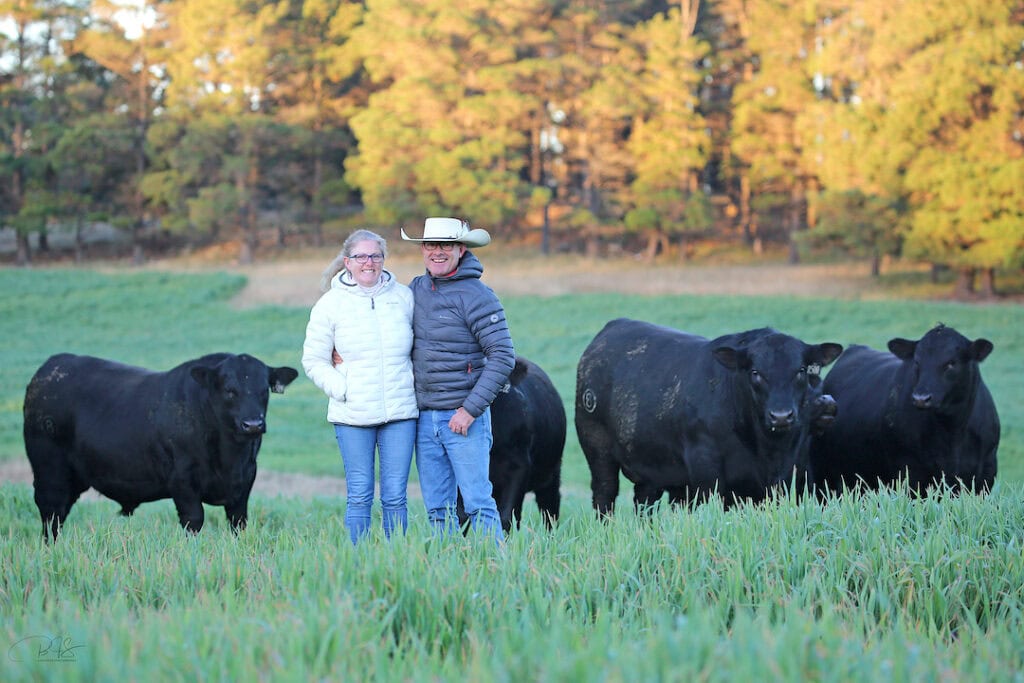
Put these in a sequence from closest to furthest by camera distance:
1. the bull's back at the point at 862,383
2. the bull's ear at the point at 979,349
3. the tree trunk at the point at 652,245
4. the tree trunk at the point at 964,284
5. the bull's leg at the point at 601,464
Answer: the bull's ear at the point at 979,349 → the bull's back at the point at 862,383 → the bull's leg at the point at 601,464 → the tree trunk at the point at 964,284 → the tree trunk at the point at 652,245

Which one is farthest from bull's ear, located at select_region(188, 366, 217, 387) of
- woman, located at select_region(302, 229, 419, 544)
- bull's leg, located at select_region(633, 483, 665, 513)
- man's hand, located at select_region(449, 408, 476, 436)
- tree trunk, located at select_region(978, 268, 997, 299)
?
tree trunk, located at select_region(978, 268, 997, 299)

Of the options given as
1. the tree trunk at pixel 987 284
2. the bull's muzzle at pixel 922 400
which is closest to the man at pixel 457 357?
the bull's muzzle at pixel 922 400

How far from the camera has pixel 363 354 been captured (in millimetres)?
6711

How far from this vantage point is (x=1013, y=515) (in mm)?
5801

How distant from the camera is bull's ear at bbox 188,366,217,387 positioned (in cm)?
840

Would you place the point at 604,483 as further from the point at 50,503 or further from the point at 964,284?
the point at 964,284

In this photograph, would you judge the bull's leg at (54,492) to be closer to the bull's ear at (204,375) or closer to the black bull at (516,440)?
the bull's ear at (204,375)

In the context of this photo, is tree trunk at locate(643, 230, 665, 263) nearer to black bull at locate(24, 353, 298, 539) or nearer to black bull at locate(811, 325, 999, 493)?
black bull at locate(811, 325, 999, 493)

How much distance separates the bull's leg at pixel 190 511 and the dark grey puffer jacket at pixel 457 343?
9.07ft

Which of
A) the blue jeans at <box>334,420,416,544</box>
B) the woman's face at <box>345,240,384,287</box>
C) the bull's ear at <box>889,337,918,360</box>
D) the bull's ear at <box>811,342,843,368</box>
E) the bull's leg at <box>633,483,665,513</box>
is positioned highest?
the woman's face at <box>345,240,384,287</box>

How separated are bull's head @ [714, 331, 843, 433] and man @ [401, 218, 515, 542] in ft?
5.99

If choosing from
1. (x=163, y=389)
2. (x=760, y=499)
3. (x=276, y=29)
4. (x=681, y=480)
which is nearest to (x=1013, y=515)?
(x=760, y=499)

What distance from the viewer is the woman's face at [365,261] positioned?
264 inches

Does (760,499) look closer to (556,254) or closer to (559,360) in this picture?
(559,360)
